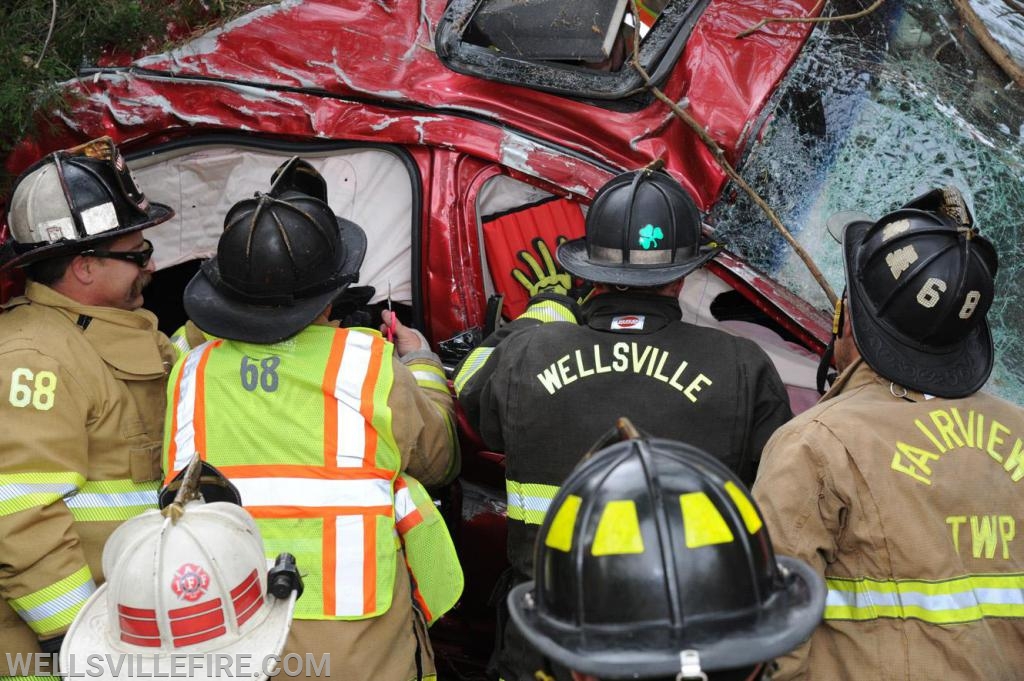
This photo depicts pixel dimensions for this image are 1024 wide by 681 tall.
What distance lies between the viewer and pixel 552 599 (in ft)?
5.93

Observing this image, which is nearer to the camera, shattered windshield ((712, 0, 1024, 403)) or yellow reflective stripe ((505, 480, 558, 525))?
yellow reflective stripe ((505, 480, 558, 525))

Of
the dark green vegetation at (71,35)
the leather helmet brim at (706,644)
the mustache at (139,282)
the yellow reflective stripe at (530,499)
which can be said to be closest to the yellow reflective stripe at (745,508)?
the leather helmet brim at (706,644)

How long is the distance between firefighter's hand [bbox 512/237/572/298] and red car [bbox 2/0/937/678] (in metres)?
0.03

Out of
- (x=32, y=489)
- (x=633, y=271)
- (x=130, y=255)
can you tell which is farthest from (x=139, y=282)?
(x=633, y=271)

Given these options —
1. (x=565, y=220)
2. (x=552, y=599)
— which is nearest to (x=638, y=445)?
(x=552, y=599)

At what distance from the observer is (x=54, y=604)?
9.34 feet

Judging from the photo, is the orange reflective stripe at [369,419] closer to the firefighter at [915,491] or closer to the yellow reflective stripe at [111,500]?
the yellow reflective stripe at [111,500]

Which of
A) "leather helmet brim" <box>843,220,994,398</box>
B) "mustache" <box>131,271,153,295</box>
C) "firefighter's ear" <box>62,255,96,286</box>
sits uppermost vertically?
"leather helmet brim" <box>843,220,994,398</box>

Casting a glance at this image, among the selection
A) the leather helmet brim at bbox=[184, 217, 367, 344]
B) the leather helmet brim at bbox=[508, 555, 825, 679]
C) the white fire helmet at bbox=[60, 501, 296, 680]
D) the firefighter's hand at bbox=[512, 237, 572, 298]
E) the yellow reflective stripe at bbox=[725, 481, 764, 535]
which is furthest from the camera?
the firefighter's hand at bbox=[512, 237, 572, 298]

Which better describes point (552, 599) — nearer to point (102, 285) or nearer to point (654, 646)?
point (654, 646)

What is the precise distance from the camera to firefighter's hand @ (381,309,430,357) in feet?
11.6

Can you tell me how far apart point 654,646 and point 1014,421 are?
1337mm

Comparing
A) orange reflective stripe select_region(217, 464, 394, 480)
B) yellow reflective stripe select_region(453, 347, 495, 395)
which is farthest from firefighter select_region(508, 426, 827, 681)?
yellow reflective stripe select_region(453, 347, 495, 395)

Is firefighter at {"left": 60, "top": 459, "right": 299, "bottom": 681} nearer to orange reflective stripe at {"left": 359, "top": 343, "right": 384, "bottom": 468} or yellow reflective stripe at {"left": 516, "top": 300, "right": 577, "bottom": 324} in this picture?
orange reflective stripe at {"left": 359, "top": 343, "right": 384, "bottom": 468}
